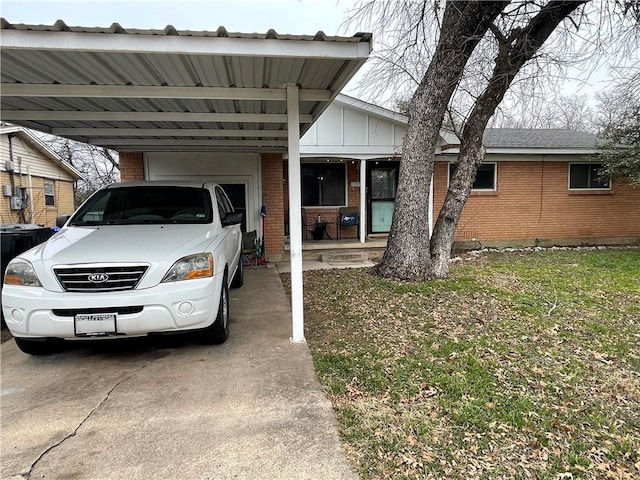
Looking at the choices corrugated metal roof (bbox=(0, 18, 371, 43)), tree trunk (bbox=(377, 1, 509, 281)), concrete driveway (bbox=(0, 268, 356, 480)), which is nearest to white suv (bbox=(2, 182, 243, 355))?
concrete driveway (bbox=(0, 268, 356, 480))

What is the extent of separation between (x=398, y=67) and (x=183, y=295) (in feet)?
22.4

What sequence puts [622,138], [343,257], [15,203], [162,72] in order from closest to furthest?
[162,72], [343,257], [622,138], [15,203]

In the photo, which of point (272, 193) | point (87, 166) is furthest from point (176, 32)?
point (87, 166)

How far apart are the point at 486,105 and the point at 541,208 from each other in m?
6.54

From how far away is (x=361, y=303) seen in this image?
618 cm

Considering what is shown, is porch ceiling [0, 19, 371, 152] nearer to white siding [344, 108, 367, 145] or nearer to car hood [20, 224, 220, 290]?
car hood [20, 224, 220, 290]

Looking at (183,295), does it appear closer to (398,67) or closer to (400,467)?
(400,467)

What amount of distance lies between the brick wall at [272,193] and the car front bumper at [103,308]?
6574mm

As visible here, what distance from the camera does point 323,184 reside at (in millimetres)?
12250

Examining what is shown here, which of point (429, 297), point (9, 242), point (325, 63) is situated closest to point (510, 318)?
point (429, 297)

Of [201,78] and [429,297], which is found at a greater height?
[201,78]

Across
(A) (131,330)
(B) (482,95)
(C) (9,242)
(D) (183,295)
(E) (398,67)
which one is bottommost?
(A) (131,330)

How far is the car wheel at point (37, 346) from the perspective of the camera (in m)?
3.90

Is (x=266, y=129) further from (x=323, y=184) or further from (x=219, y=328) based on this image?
(x=323, y=184)
